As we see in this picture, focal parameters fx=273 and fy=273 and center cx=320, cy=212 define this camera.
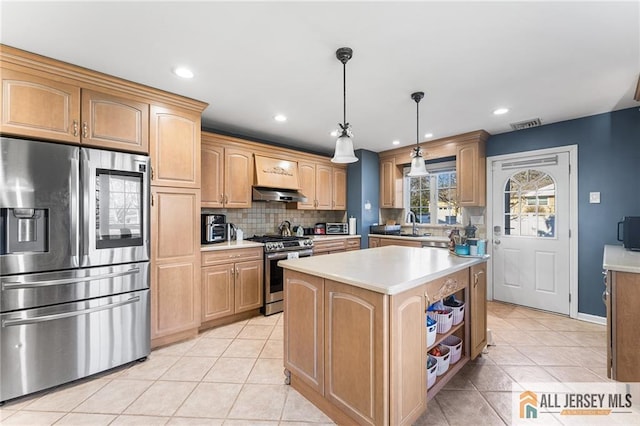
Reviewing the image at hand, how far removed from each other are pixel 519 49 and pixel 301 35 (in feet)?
4.83

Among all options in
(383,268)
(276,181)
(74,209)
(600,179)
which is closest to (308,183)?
(276,181)

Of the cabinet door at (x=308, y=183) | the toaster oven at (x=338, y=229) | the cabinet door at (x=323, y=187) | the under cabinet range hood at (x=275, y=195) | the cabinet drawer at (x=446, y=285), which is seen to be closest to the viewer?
the cabinet drawer at (x=446, y=285)

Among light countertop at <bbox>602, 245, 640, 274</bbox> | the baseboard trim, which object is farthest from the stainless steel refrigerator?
the baseboard trim

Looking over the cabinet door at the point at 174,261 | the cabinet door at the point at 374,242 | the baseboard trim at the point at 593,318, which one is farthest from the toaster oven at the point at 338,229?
the baseboard trim at the point at 593,318

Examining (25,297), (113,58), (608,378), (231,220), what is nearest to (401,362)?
(608,378)

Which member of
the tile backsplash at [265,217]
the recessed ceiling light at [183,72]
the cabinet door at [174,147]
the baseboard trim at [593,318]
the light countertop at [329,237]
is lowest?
the baseboard trim at [593,318]

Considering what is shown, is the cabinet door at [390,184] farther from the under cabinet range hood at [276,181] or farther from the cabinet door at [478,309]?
the cabinet door at [478,309]

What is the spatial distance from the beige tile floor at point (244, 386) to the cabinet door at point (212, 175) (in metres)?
1.53

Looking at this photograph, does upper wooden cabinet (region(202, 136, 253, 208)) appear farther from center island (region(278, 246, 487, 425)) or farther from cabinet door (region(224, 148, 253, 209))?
center island (region(278, 246, 487, 425))

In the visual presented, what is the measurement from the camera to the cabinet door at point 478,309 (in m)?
2.19

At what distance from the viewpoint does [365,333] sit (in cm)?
146

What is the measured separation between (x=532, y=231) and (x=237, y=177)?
3953 millimetres

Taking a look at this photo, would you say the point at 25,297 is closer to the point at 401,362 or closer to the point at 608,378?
the point at 401,362

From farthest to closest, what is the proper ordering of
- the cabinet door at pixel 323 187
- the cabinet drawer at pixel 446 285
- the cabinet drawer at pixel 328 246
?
the cabinet door at pixel 323 187 < the cabinet drawer at pixel 328 246 < the cabinet drawer at pixel 446 285
